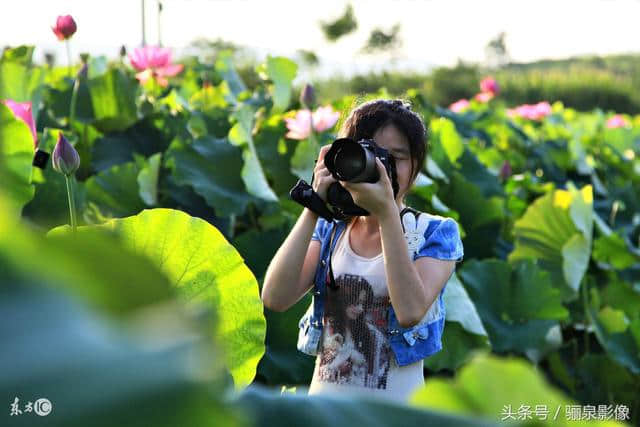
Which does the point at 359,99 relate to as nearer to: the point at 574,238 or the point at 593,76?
the point at 574,238

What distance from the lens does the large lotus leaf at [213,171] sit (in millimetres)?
2150

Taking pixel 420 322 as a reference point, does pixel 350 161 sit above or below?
above

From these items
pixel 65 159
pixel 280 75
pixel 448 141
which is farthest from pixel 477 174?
pixel 65 159

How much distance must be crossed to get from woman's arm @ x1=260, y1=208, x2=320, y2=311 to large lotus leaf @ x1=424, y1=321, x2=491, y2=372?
64cm

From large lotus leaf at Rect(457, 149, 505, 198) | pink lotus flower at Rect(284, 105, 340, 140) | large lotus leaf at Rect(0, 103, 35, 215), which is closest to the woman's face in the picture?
large lotus leaf at Rect(0, 103, 35, 215)

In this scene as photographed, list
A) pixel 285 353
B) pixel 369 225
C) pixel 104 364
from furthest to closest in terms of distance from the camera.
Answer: pixel 285 353
pixel 369 225
pixel 104 364

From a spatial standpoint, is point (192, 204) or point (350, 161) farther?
point (192, 204)

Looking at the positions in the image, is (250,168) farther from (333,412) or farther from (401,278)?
(333,412)

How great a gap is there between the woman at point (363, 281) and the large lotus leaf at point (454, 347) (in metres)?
0.58

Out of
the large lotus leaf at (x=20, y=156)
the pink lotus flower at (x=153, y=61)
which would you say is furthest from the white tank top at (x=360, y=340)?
the pink lotus flower at (x=153, y=61)

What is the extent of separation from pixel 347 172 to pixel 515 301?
138cm

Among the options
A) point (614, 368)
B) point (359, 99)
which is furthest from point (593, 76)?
point (359, 99)

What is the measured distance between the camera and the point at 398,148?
1.45m

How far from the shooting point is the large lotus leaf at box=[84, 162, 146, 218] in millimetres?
2143
